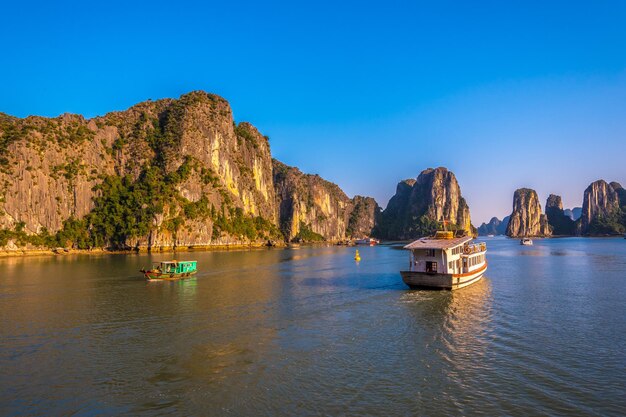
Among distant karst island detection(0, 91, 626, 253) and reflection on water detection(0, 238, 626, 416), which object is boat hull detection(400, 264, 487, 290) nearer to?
reflection on water detection(0, 238, 626, 416)

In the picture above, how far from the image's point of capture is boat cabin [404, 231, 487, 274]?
39094 mm

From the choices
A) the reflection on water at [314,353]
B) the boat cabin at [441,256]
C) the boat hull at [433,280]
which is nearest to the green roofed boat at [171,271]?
the reflection on water at [314,353]

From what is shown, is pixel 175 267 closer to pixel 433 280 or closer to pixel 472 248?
pixel 433 280

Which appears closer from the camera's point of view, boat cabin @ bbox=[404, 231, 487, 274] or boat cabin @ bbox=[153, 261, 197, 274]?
boat cabin @ bbox=[404, 231, 487, 274]

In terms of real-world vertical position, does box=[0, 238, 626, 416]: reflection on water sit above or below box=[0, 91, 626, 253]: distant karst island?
below

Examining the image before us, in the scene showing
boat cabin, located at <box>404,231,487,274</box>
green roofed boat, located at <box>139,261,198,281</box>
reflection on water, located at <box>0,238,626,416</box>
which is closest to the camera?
reflection on water, located at <box>0,238,626,416</box>

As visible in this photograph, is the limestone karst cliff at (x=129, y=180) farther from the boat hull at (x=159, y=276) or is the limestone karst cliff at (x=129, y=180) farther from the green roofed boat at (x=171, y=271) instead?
the boat hull at (x=159, y=276)

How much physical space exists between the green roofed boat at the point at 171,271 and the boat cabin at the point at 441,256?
2798 cm

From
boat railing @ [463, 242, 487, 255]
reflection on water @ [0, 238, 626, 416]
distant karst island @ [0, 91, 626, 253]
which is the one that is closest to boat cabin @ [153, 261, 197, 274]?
reflection on water @ [0, 238, 626, 416]

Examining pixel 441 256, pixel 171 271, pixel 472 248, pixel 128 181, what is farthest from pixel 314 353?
pixel 128 181

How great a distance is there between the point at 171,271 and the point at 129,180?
10364 cm

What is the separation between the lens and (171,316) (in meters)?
28.5

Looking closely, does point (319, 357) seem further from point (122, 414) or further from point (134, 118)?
point (134, 118)

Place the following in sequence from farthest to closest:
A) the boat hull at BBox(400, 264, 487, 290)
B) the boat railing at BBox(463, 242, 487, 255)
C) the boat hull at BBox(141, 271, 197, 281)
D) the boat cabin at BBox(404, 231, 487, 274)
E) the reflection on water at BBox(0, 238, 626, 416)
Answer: the boat hull at BBox(141, 271, 197, 281) → the boat railing at BBox(463, 242, 487, 255) → the boat cabin at BBox(404, 231, 487, 274) → the boat hull at BBox(400, 264, 487, 290) → the reflection on water at BBox(0, 238, 626, 416)
